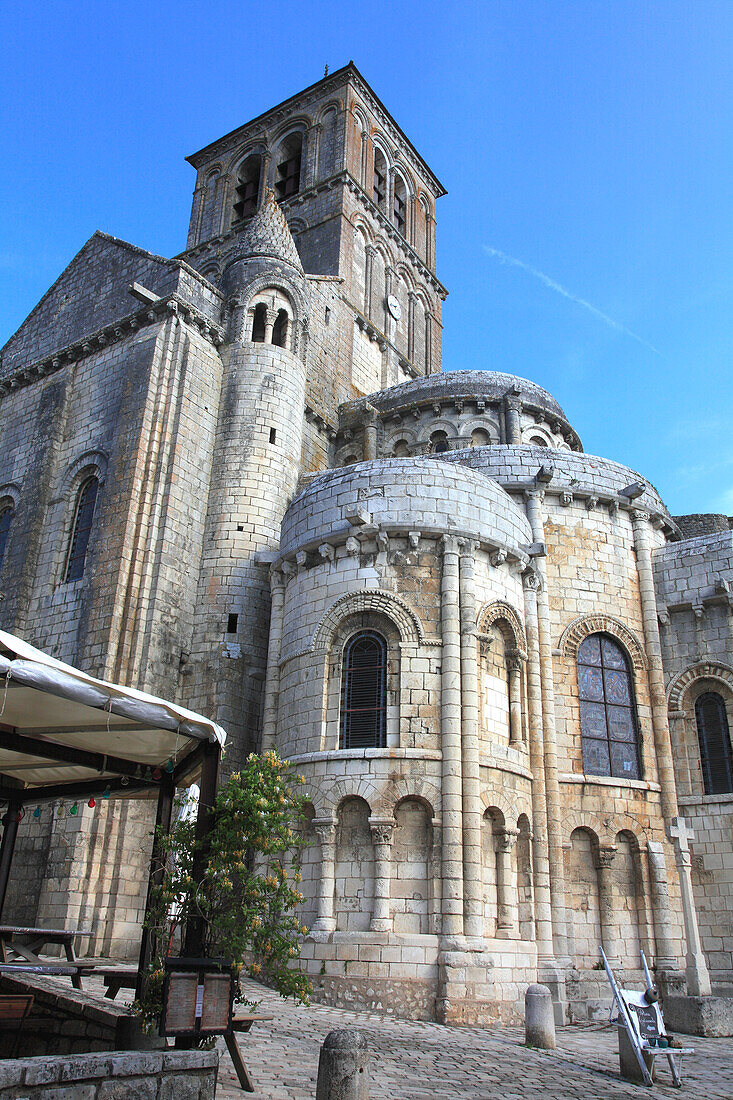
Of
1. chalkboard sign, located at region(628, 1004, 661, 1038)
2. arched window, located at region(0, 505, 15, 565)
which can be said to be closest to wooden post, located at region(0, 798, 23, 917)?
chalkboard sign, located at region(628, 1004, 661, 1038)

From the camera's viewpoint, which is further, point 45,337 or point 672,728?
point 45,337

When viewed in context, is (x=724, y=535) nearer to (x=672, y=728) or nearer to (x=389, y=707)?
(x=672, y=728)

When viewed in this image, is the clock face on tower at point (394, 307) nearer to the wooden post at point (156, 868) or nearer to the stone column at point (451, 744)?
the stone column at point (451, 744)

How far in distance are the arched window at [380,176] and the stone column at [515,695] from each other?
25339 mm

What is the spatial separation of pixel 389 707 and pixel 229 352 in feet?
37.2

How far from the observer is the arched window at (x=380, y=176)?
3584cm

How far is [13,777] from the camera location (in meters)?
9.92

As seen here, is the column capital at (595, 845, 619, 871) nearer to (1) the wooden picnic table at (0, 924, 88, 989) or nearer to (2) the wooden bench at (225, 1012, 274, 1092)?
(1) the wooden picnic table at (0, 924, 88, 989)

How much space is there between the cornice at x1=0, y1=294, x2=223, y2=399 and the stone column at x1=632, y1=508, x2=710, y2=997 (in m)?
11.5

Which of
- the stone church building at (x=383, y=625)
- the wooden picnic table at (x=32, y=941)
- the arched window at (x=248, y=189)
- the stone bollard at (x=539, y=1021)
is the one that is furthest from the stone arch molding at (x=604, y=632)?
the arched window at (x=248, y=189)

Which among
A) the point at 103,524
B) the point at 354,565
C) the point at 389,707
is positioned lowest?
the point at 389,707

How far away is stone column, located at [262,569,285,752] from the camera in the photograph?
53.1ft

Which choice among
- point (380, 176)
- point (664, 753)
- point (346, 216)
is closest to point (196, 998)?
point (664, 753)

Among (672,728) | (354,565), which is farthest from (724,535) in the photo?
(354,565)
